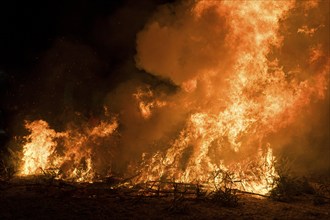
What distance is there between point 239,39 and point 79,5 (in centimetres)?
605

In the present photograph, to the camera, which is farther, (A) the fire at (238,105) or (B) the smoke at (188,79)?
(B) the smoke at (188,79)

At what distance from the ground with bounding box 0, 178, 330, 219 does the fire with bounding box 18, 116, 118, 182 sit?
3.95 ft

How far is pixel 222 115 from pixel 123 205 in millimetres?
3332

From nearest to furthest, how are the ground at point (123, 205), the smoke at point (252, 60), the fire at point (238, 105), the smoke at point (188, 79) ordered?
1. the ground at point (123, 205)
2. the fire at point (238, 105)
3. the smoke at point (188, 79)
4. the smoke at point (252, 60)

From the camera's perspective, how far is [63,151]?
871 centimetres

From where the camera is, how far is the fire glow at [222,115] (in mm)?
7820

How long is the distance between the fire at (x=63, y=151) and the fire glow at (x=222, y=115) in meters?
0.02

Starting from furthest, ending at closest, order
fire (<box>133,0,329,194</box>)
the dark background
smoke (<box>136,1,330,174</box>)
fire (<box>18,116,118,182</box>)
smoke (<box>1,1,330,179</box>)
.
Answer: the dark background
smoke (<box>136,1,330,174</box>)
smoke (<box>1,1,330,179</box>)
fire (<box>18,116,118,182</box>)
fire (<box>133,0,329,194</box>)

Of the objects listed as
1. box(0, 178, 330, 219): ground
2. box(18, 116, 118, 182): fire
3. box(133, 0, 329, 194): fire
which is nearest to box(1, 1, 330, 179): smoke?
box(133, 0, 329, 194): fire

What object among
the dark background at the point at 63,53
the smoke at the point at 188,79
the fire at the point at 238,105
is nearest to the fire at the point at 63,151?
the smoke at the point at 188,79

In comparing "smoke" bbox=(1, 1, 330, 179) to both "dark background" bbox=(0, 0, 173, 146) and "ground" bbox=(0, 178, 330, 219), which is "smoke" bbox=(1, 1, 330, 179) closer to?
"dark background" bbox=(0, 0, 173, 146)

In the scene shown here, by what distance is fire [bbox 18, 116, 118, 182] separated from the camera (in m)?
8.12

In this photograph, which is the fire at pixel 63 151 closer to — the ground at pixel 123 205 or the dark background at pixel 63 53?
the ground at pixel 123 205

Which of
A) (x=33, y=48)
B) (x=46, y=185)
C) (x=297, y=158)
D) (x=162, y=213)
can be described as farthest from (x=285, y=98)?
(x=33, y=48)
